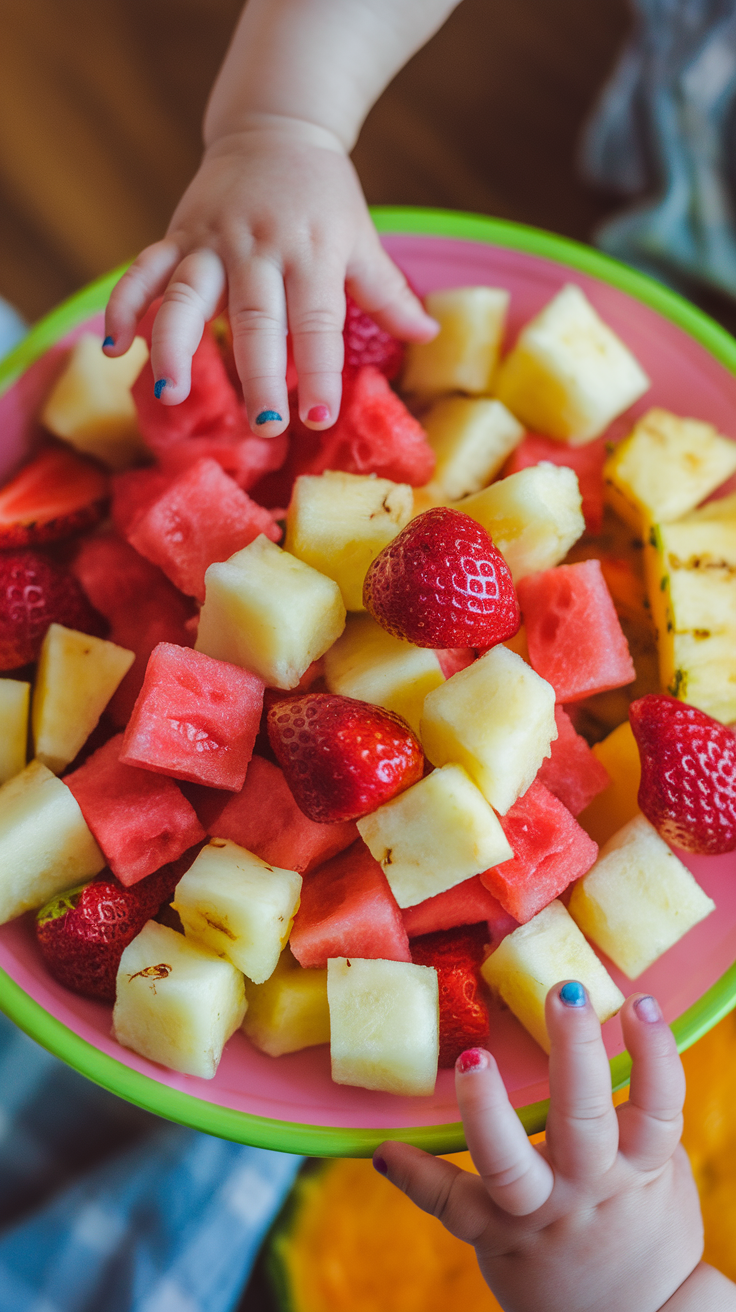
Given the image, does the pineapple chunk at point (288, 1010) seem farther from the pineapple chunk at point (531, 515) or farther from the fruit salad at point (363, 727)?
the pineapple chunk at point (531, 515)

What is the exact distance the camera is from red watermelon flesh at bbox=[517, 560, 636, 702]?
2.86 feet

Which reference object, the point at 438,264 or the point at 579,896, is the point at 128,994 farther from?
the point at 438,264

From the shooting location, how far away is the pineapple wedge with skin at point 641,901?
848 mm

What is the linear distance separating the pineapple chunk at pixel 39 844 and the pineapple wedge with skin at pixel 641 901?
0.46 meters

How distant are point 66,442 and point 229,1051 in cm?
70

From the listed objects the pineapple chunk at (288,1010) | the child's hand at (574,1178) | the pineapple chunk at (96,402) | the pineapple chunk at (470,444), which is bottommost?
the child's hand at (574,1178)

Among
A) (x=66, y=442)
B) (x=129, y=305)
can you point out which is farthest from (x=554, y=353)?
(x=66, y=442)

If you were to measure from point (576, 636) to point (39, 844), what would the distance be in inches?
20.4

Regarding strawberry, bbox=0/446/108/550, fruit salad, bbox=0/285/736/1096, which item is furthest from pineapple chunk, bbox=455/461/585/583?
strawberry, bbox=0/446/108/550

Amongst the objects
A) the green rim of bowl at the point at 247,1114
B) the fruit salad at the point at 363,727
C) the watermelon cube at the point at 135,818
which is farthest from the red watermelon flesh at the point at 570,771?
the watermelon cube at the point at 135,818

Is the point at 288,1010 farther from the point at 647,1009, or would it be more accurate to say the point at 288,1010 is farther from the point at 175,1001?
the point at 647,1009

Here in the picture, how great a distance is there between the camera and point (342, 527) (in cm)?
88

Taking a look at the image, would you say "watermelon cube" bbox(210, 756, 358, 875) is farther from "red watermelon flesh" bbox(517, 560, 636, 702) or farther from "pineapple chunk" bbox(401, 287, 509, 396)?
"pineapple chunk" bbox(401, 287, 509, 396)

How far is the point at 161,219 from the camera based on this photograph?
1.46m
